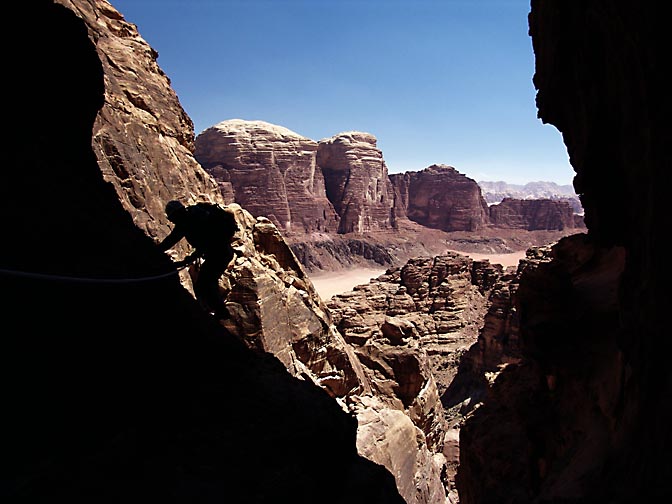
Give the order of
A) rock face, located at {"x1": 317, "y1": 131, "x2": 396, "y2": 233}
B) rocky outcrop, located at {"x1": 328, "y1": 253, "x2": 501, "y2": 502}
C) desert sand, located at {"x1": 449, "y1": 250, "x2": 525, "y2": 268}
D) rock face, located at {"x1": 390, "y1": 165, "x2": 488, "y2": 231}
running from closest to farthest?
rocky outcrop, located at {"x1": 328, "y1": 253, "x2": 501, "y2": 502} → rock face, located at {"x1": 317, "y1": 131, "x2": 396, "y2": 233} → desert sand, located at {"x1": 449, "y1": 250, "x2": 525, "y2": 268} → rock face, located at {"x1": 390, "y1": 165, "x2": 488, "y2": 231}

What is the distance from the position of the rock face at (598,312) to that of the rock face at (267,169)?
55.2 m


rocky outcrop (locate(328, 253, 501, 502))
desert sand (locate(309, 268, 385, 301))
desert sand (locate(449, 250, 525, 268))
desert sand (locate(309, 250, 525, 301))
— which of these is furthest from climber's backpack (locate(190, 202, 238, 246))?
desert sand (locate(449, 250, 525, 268))

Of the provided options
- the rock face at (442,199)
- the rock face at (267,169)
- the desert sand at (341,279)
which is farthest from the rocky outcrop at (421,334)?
the rock face at (442,199)

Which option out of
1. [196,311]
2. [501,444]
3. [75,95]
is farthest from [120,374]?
[501,444]

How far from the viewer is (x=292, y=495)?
3545mm

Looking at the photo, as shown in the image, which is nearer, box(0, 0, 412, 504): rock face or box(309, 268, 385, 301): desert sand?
box(0, 0, 412, 504): rock face

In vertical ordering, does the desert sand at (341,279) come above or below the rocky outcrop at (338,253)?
below

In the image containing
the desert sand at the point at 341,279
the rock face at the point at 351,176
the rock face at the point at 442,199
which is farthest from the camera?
the rock face at the point at 442,199

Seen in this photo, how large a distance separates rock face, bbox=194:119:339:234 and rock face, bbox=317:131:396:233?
389 centimetres

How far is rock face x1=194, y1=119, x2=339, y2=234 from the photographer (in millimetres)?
60656

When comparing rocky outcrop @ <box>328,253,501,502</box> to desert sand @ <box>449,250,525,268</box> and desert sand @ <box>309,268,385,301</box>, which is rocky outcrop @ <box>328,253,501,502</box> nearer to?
desert sand @ <box>309,268,385,301</box>

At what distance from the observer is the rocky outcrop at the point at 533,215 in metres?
91.5

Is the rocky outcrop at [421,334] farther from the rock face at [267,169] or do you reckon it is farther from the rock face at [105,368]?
the rock face at [267,169]

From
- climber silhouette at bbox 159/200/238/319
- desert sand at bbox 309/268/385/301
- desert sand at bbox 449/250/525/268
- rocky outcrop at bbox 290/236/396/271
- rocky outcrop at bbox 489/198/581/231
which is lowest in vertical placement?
desert sand at bbox 309/268/385/301
